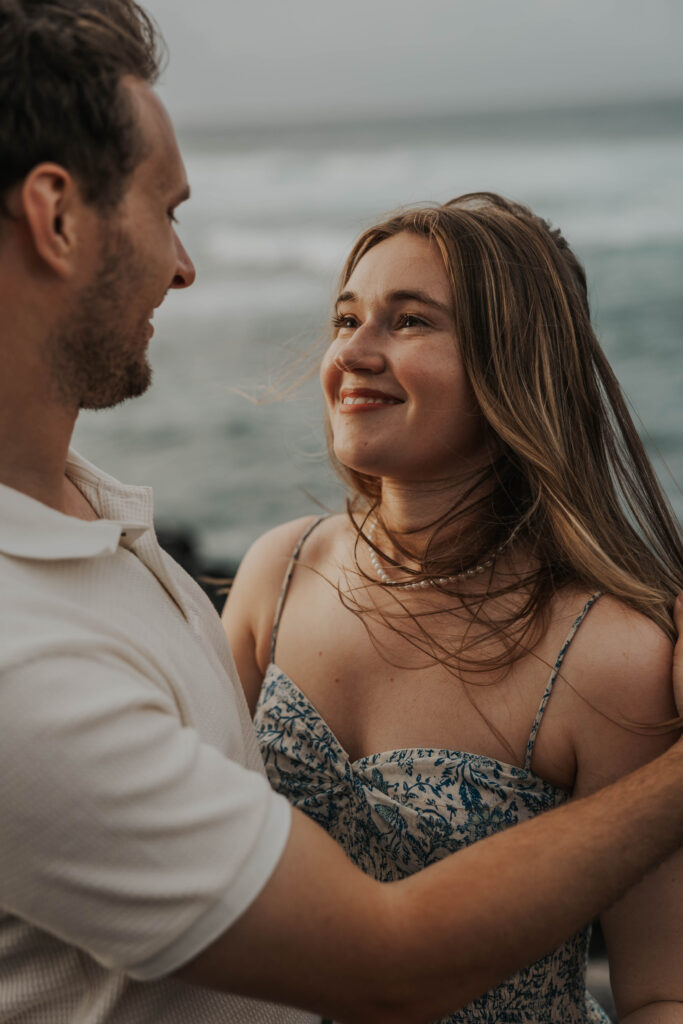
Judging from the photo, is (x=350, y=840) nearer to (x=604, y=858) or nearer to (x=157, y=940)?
(x=604, y=858)

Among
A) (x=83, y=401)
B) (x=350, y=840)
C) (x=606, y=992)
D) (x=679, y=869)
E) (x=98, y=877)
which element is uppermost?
(x=83, y=401)

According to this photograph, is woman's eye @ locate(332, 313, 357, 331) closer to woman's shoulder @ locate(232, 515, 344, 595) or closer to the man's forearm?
woman's shoulder @ locate(232, 515, 344, 595)

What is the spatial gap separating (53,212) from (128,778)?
0.68 metres

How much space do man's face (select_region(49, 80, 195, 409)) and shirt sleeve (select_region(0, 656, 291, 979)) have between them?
0.44 metres

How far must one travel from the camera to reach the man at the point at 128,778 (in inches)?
41.3

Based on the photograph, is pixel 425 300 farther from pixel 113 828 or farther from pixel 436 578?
pixel 113 828

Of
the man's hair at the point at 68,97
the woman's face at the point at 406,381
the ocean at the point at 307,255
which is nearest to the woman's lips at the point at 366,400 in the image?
the woman's face at the point at 406,381

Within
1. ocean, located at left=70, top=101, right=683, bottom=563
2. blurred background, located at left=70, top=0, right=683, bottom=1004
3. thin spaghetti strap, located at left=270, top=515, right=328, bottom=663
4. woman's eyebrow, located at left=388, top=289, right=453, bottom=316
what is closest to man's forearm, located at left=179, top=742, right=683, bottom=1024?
thin spaghetti strap, located at left=270, top=515, right=328, bottom=663

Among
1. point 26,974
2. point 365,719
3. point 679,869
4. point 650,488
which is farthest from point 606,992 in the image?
point 26,974

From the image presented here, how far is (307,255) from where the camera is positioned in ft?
56.2

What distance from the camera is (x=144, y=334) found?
1395 millimetres

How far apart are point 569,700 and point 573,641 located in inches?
4.3

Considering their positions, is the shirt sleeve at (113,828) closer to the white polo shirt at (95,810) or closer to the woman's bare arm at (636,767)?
the white polo shirt at (95,810)

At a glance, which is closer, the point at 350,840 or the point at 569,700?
the point at 569,700
